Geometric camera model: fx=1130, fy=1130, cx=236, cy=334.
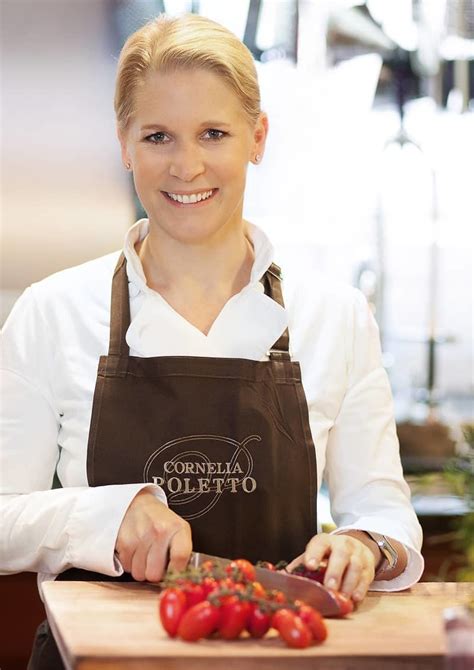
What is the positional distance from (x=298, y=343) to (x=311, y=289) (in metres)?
0.13

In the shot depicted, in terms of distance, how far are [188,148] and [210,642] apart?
828 mm

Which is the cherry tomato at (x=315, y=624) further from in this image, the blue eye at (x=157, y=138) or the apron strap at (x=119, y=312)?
the blue eye at (x=157, y=138)

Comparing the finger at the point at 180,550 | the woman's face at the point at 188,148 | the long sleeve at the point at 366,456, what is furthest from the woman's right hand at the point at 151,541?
the woman's face at the point at 188,148

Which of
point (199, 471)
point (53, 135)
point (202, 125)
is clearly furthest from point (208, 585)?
point (53, 135)

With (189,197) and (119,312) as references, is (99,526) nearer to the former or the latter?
(119,312)

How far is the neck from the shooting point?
201 cm

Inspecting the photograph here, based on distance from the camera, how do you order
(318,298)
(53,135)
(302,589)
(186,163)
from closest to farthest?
1. (302,589)
2. (186,163)
3. (318,298)
4. (53,135)

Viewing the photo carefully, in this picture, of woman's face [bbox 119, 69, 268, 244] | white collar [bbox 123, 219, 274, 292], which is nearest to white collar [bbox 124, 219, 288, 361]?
white collar [bbox 123, 219, 274, 292]

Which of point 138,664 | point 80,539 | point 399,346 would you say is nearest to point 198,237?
point 80,539

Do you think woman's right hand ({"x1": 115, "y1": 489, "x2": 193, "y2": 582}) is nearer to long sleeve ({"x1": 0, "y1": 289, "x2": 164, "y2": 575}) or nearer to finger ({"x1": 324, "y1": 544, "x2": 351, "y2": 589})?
long sleeve ({"x1": 0, "y1": 289, "x2": 164, "y2": 575})

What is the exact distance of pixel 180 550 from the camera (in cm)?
167

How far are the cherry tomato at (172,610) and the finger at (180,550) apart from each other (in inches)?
9.3

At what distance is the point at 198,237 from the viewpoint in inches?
76.9

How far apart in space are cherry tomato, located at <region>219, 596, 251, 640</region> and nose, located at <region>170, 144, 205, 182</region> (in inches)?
29.3
